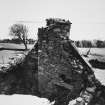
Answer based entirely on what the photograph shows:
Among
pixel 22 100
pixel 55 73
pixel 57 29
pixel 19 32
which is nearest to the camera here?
pixel 22 100

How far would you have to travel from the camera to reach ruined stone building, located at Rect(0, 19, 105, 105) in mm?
7356

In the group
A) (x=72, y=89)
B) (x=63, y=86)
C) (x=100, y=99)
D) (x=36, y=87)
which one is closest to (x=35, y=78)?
(x=36, y=87)

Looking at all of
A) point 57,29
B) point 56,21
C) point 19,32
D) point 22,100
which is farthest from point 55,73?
point 19,32

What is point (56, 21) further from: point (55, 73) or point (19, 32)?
point (19, 32)

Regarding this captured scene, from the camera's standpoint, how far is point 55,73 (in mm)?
8359

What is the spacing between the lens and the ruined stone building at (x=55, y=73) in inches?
290

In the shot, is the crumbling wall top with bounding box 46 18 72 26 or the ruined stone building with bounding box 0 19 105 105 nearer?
the ruined stone building with bounding box 0 19 105 105

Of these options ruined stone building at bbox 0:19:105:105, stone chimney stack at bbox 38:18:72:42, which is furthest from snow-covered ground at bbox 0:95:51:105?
stone chimney stack at bbox 38:18:72:42

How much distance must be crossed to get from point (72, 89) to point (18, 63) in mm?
4075

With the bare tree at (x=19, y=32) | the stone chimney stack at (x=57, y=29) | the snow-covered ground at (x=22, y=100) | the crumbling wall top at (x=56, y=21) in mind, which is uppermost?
the bare tree at (x=19, y=32)

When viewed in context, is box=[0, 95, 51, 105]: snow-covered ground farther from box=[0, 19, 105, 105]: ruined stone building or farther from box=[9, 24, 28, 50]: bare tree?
box=[9, 24, 28, 50]: bare tree

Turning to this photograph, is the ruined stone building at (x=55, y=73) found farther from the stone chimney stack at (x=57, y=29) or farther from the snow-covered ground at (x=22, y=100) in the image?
the snow-covered ground at (x=22, y=100)

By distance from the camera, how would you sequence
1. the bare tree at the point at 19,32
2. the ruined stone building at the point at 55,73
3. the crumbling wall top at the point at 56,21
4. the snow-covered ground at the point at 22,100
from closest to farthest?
the ruined stone building at the point at 55,73
the snow-covered ground at the point at 22,100
the crumbling wall top at the point at 56,21
the bare tree at the point at 19,32

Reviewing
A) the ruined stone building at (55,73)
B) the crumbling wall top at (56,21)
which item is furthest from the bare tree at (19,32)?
the crumbling wall top at (56,21)
